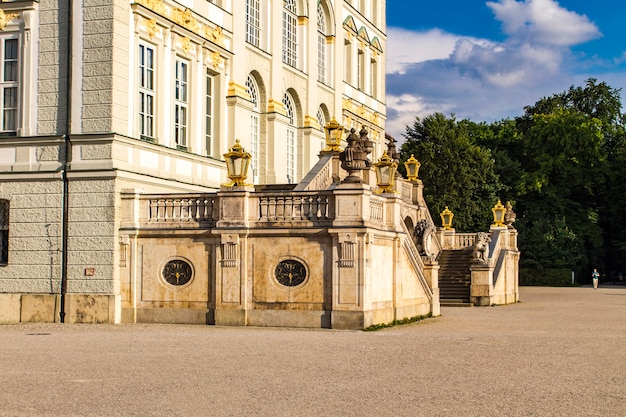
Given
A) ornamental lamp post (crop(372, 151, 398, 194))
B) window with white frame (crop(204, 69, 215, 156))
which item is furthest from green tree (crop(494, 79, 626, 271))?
ornamental lamp post (crop(372, 151, 398, 194))

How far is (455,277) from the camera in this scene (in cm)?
4238

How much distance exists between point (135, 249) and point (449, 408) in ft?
50.2

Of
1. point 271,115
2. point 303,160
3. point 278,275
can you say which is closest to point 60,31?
point 278,275

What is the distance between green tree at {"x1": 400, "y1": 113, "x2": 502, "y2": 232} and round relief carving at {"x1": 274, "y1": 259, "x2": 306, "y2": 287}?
3978 cm

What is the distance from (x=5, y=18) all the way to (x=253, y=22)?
37.0 ft

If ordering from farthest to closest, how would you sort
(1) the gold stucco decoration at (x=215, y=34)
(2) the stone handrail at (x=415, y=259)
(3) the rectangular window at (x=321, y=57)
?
(3) the rectangular window at (x=321, y=57) → (1) the gold stucco decoration at (x=215, y=34) → (2) the stone handrail at (x=415, y=259)

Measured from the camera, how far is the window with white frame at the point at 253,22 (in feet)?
117

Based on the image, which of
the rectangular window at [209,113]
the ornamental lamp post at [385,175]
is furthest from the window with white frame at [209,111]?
the ornamental lamp post at [385,175]

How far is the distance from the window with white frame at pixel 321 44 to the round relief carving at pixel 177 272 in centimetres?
1915

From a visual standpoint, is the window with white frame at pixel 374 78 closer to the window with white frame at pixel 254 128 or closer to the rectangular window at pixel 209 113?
the window with white frame at pixel 254 128

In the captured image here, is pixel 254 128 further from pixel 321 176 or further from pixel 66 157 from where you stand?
pixel 66 157

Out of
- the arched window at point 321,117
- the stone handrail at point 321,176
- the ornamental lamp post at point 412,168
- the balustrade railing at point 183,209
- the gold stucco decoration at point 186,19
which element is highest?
the gold stucco decoration at point 186,19

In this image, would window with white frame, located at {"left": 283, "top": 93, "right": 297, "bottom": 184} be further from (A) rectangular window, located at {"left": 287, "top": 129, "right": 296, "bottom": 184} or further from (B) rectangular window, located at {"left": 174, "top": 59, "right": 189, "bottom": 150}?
(B) rectangular window, located at {"left": 174, "top": 59, "right": 189, "bottom": 150}

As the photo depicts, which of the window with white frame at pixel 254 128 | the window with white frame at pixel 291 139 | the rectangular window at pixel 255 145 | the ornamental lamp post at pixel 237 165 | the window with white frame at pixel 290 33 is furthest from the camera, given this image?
the window with white frame at pixel 291 139
